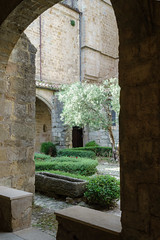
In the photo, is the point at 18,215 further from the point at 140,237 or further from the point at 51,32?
the point at 51,32

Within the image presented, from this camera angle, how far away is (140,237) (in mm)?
1614

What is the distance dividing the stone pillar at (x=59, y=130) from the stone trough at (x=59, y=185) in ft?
25.5

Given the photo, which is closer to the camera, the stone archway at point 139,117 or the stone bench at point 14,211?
the stone archway at point 139,117

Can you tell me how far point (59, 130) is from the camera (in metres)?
→ 13.9

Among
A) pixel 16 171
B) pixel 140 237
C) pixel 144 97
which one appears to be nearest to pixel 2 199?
pixel 16 171

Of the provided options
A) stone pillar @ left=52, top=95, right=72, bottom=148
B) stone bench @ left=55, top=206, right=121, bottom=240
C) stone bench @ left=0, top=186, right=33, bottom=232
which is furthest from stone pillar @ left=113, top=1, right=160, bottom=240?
stone pillar @ left=52, top=95, right=72, bottom=148

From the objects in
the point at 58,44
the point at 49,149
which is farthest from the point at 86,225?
the point at 58,44

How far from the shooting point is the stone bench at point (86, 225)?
1.78 meters

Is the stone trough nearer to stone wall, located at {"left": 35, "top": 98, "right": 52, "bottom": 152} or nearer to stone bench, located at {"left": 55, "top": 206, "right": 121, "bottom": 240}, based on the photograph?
stone bench, located at {"left": 55, "top": 206, "right": 121, "bottom": 240}

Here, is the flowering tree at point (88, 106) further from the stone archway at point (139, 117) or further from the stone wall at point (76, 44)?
the stone archway at point (139, 117)

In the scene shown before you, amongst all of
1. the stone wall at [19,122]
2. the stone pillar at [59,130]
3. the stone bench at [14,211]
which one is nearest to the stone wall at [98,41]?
the stone pillar at [59,130]

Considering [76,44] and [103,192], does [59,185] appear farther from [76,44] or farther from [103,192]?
[76,44]

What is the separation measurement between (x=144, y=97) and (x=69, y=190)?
3819 mm

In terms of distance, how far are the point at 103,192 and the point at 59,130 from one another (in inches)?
370
